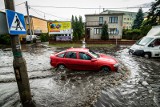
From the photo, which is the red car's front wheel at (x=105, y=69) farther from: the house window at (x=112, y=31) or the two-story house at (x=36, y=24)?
the two-story house at (x=36, y=24)

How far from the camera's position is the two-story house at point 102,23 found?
30.3m

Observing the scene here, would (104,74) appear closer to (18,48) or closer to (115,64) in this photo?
(115,64)

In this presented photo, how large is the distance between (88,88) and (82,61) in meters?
2.39

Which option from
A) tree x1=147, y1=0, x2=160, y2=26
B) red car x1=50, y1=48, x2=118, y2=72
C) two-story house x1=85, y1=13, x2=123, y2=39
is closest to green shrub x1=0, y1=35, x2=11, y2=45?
two-story house x1=85, y1=13, x2=123, y2=39

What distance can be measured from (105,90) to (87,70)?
2.63 metres

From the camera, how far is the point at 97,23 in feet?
101

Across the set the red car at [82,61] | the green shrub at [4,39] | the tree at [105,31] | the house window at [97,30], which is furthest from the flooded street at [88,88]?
the house window at [97,30]

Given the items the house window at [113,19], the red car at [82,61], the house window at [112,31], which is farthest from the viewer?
the house window at [112,31]

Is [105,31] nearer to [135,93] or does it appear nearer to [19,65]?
[135,93]

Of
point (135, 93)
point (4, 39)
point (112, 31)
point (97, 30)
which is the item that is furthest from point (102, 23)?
point (135, 93)

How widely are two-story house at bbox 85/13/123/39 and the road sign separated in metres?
27.4

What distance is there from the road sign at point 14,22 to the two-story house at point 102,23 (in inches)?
1078

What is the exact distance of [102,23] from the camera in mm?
30812

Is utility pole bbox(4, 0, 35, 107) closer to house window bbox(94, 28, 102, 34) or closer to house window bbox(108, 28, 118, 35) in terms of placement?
house window bbox(94, 28, 102, 34)
